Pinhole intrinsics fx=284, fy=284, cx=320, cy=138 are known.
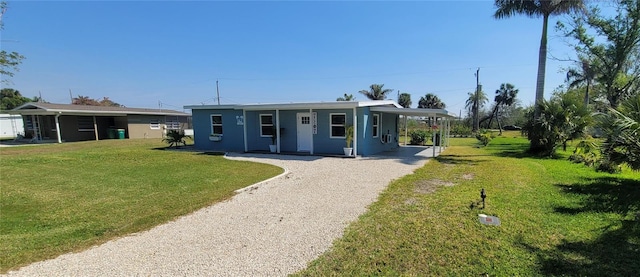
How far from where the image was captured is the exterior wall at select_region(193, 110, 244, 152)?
50.2 ft

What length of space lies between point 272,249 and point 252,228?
86 centimetres

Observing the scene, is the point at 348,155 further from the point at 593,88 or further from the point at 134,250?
the point at 593,88

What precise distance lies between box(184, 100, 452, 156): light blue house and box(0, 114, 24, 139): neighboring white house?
2720 cm

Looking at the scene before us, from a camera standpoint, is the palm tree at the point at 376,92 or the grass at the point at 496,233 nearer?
the grass at the point at 496,233

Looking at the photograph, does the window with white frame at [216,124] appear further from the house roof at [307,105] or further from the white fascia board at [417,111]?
the white fascia board at [417,111]

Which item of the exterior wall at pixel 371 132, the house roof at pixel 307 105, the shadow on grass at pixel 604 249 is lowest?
the shadow on grass at pixel 604 249

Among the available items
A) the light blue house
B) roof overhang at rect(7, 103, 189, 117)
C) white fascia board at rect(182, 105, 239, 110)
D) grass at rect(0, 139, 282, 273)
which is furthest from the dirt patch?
roof overhang at rect(7, 103, 189, 117)

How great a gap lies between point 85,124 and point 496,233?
29129 millimetres

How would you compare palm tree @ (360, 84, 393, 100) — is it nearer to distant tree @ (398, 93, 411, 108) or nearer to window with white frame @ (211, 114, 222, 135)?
distant tree @ (398, 93, 411, 108)

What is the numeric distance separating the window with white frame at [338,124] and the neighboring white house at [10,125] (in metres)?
34.8

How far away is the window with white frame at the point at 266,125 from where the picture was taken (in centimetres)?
1452

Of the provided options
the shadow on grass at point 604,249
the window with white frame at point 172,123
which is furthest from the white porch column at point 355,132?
the window with white frame at point 172,123

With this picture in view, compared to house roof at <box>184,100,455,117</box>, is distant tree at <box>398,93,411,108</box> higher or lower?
higher

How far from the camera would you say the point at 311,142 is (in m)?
13.4
